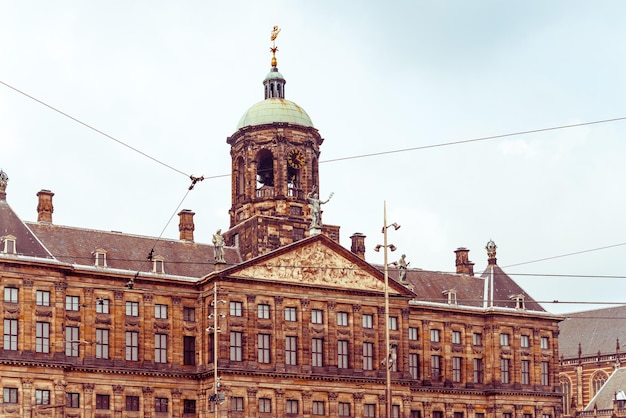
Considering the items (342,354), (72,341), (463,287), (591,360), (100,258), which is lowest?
(591,360)

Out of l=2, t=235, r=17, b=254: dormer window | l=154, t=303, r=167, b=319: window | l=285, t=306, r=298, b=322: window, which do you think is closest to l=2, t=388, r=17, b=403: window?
l=2, t=235, r=17, b=254: dormer window

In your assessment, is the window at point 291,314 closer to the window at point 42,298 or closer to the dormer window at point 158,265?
the dormer window at point 158,265

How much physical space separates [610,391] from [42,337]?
6040 centimetres

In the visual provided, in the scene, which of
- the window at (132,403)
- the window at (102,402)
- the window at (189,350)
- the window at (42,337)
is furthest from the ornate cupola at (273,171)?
the window at (42,337)

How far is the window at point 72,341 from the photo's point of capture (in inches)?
2864

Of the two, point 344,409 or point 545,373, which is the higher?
point 545,373

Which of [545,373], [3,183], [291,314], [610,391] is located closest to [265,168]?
[291,314]

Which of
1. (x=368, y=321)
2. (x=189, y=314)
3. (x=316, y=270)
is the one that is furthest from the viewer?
(x=368, y=321)

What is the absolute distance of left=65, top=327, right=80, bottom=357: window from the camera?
2864 inches

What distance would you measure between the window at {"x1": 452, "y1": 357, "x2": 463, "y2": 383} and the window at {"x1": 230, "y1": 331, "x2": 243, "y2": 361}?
60.2 feet

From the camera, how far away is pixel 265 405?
3009 inches

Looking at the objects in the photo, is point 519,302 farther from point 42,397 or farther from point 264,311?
point 42,397

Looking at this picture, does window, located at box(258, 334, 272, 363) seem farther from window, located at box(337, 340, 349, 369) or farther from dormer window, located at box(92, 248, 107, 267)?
dormer window, located at box(92, 248, 107, 267)

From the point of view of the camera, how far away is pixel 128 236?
3113 inches
